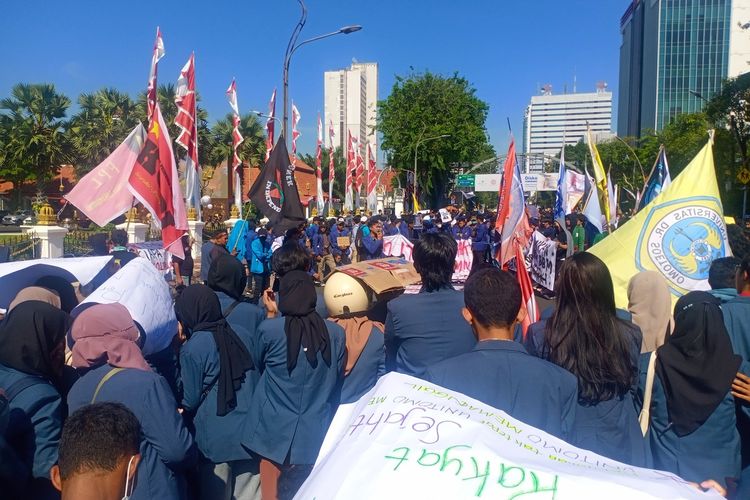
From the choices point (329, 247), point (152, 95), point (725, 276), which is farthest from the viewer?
point (329, 247)

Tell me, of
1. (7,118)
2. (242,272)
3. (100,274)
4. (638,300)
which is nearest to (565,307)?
(638,300)

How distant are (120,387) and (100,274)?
8.10 feet

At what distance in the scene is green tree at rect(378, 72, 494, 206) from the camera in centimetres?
5088

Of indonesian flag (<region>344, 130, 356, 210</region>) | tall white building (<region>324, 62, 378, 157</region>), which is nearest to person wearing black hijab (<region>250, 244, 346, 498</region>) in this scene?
indonesian flag (<region>344, 130, 356, 210</region>)

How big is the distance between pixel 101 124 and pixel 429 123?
25.5m

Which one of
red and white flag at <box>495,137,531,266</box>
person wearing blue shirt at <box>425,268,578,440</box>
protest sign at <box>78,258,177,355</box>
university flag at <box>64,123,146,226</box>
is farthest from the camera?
red and white flag at <box>495,137,531,266</box>

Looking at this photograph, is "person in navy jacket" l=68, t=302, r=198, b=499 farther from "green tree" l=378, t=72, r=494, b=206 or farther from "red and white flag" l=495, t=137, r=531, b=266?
"green tree" l=378, t=72, r=494, b=206

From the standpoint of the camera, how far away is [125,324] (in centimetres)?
300

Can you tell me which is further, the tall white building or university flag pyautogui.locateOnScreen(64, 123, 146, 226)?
the tall white building

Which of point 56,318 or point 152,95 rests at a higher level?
point 152,95

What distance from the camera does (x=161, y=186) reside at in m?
6.95

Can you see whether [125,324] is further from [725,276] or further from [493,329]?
[725,276]

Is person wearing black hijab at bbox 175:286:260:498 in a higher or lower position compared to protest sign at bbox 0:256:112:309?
lower

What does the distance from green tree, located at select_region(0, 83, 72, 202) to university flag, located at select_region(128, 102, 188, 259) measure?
3434 centimetres
